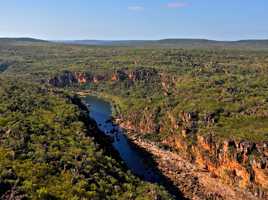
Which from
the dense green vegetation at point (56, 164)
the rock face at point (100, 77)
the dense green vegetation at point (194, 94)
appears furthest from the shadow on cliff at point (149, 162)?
the rock face at point (100, 77)

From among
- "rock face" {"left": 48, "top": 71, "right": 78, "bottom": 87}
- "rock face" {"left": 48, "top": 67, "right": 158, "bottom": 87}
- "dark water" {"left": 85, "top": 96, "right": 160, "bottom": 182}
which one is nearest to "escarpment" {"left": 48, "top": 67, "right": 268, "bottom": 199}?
"dark water" {"left": 85, "top": 96, "right": 160, "bottom": 182}

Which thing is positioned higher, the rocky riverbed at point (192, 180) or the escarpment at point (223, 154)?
the escarpment at point (223, 154)

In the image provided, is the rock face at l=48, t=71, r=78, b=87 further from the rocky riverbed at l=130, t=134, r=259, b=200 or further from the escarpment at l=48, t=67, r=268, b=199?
the rocky riverbed at l=130, t=134, r=259, b=200

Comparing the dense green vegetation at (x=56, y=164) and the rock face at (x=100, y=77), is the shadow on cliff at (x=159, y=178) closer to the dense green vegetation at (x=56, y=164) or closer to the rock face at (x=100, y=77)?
the dense green vegetation at (x=56, y=164)

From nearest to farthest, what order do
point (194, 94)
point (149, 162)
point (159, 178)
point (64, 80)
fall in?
point (159, 178)
point (149, 162)
point (194, 94)
point (64, 80)

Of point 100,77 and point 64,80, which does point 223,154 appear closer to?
point 100,77

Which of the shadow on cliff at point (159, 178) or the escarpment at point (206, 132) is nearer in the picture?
the shadow on cliff at point (159, 178)

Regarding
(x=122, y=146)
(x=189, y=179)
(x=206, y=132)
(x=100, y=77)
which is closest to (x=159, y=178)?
(x=189, y=179)
